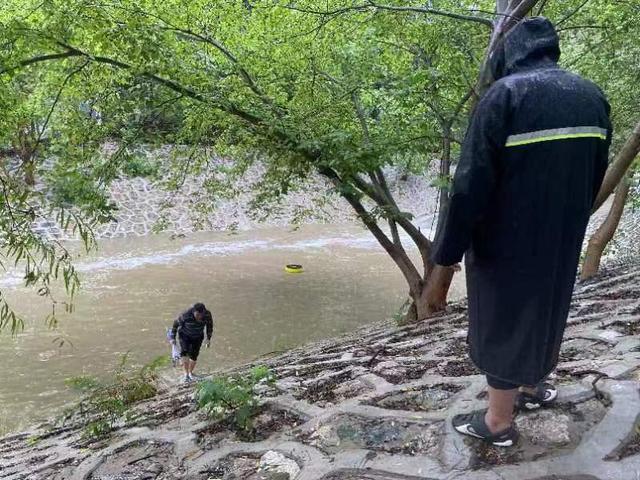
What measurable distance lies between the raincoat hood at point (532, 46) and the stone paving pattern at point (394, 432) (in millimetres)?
1559

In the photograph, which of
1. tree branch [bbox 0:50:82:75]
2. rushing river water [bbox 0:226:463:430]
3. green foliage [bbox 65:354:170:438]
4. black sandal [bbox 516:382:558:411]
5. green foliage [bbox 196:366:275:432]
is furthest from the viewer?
rushing river water [bbox 0:226:463:430]

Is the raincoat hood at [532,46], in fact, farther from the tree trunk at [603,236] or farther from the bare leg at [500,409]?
the tree trunk at [603,236]

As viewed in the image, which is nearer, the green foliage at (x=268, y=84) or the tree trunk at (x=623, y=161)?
the tree trunk at (x=623, y=161)

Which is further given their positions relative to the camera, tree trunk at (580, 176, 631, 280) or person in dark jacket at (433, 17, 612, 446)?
tree trunk at (580, 176, 631, 280)

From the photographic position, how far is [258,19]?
7.12 meters

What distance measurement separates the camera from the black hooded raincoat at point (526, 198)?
216cm

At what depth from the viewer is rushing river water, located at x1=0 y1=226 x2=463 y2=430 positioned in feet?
28.5

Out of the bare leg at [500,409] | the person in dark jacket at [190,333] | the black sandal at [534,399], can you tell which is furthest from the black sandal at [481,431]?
the person in dark jacket at [190,333]

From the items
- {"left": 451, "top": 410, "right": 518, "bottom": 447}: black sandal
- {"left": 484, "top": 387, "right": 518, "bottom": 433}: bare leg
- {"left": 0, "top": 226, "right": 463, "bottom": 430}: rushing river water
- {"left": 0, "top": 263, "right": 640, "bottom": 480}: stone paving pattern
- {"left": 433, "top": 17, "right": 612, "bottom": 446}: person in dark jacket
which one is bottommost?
{"left": 0, "top": 226, "right": 463, "bottom": 430}: rushing river water

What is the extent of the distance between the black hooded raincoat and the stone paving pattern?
0.42m

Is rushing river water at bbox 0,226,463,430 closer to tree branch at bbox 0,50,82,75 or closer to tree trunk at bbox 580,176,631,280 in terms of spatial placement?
tree branch at bbox 0,50,82,75

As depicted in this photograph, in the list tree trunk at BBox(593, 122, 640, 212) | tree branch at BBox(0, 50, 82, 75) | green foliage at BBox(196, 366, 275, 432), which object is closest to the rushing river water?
tree branch at BBox(0, 50, 82, 75)

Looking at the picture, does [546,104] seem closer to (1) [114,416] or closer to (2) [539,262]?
(2) [539,262]

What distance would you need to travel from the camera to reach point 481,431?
2580 millimetres
